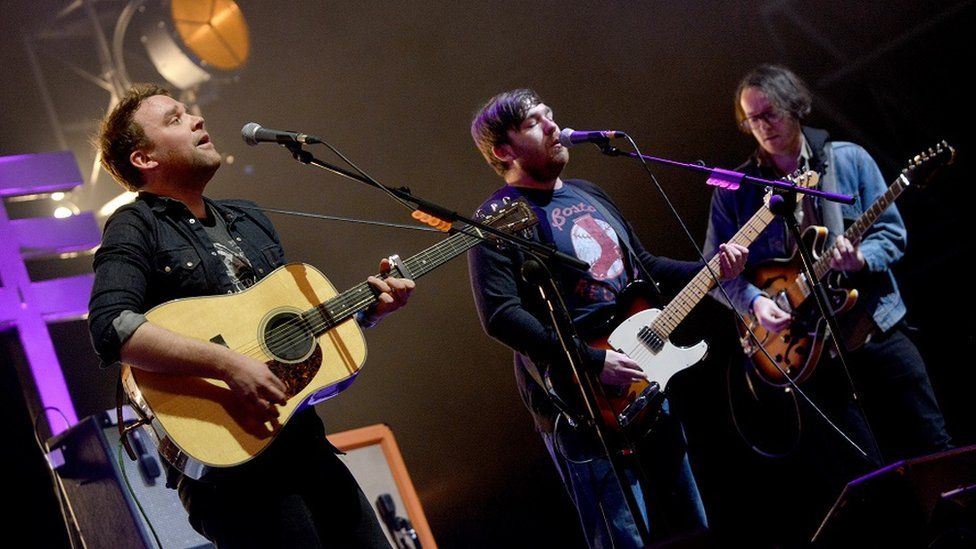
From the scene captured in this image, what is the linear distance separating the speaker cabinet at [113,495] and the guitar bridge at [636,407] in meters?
1.65

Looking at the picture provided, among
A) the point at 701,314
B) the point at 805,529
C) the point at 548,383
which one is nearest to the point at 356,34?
the point at 701,314

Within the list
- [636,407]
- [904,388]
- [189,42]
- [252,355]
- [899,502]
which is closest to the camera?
[899,502]

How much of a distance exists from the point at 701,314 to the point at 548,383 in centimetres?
219

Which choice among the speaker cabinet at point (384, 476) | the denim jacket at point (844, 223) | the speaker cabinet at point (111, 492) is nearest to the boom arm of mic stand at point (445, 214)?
the speaker cabinet at point (111, 492)

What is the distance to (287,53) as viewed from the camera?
5.55 metres

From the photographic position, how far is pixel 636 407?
3404mm

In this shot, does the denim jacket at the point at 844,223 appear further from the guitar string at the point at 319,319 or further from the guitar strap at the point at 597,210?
the guitar string at the point at 319,319

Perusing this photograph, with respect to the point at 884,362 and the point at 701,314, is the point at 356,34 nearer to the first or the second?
the point at 701,314

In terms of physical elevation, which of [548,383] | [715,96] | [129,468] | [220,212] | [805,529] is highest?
[715,96]

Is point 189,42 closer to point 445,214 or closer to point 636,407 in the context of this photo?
point 445,214

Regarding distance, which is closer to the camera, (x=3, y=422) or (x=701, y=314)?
(x=3, y=422)

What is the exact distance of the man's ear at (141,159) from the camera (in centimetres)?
298

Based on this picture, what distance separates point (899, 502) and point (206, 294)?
2068 millimetres

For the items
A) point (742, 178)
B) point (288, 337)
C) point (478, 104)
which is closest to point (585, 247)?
point (742, 178)
